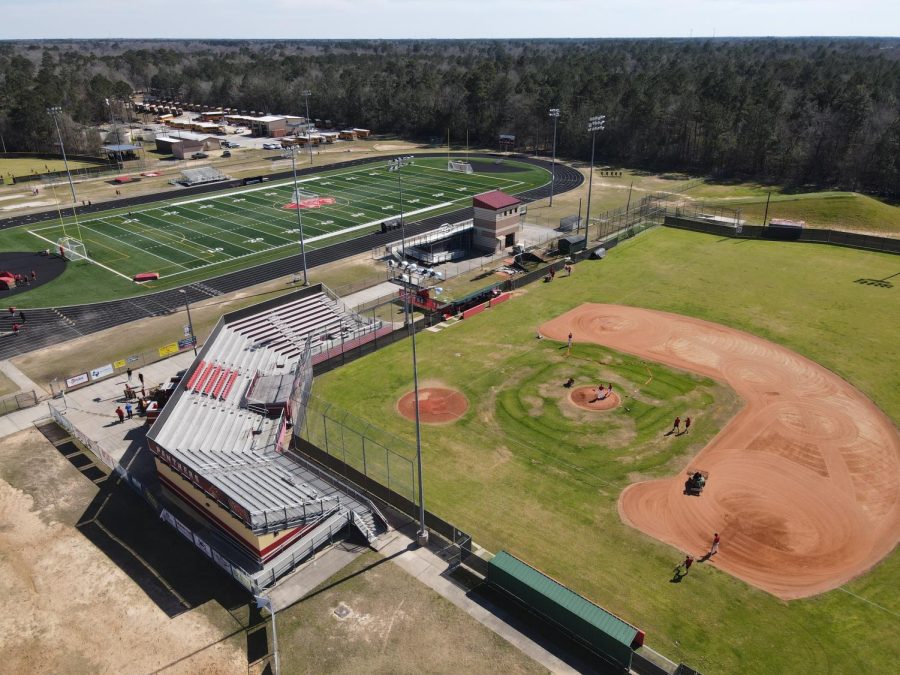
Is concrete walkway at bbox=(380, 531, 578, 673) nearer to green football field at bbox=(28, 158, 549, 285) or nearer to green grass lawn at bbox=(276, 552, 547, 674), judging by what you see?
green grass lawn at bbox=(276, 552, 547, 674)

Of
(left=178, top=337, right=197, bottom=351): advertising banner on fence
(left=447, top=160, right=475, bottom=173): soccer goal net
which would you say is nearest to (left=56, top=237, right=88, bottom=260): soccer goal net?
(left=178, top=337, right=197, bottom=351): advertising banner on fence

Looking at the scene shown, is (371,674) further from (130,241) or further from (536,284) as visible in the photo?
(130,241)

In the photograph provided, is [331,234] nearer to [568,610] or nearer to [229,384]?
[229,384]

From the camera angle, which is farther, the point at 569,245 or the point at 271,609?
the point at 569,245

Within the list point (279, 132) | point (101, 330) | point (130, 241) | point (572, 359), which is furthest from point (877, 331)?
point (279, 132)

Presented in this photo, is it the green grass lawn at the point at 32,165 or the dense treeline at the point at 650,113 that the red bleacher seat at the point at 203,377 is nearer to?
the green grass lawn at the point at 32,165

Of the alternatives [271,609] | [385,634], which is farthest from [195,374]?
[385,634]

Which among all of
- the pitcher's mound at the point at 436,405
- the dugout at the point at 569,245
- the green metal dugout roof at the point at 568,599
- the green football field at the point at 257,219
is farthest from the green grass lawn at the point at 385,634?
the dugout at the point at 569,245
